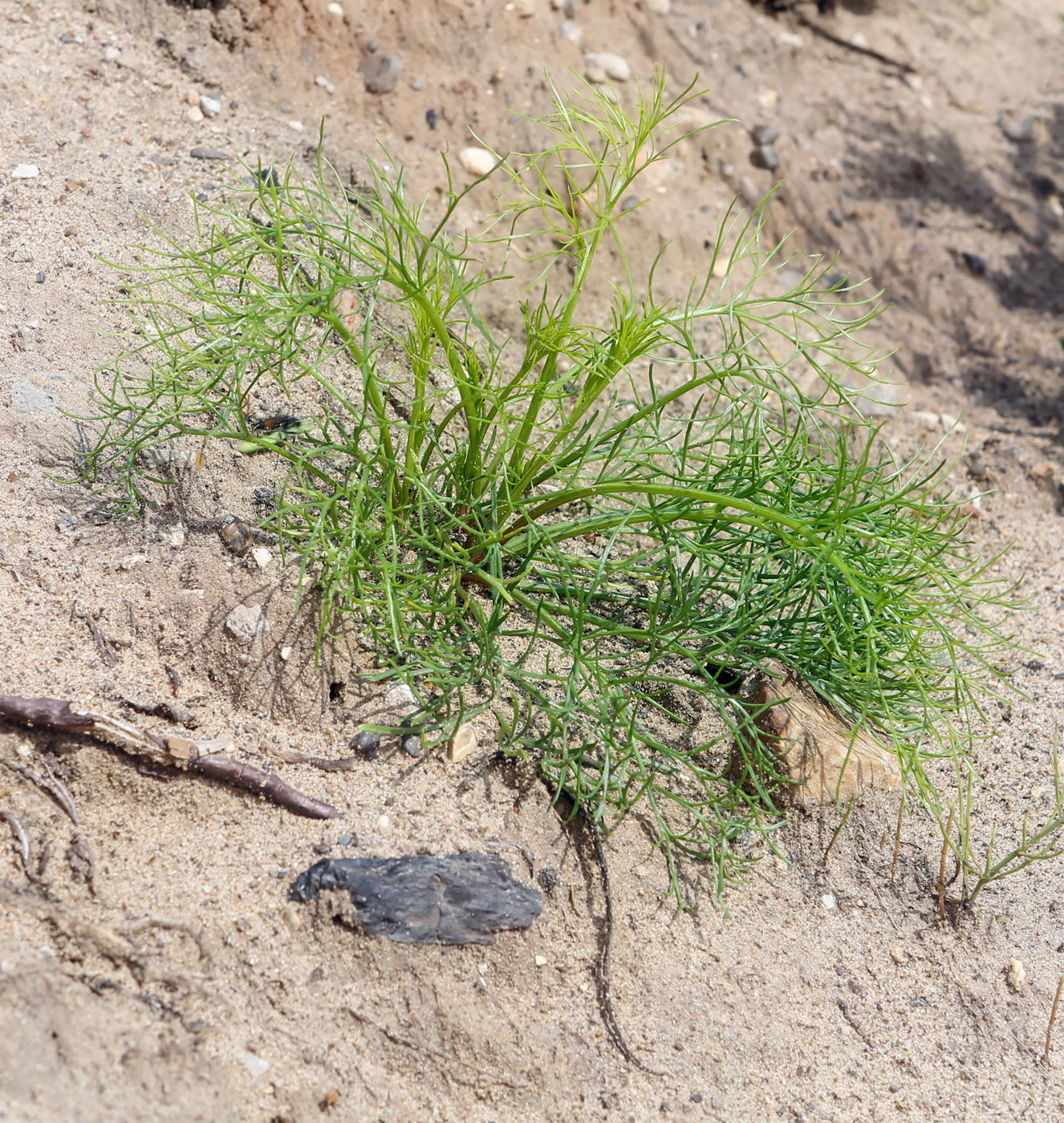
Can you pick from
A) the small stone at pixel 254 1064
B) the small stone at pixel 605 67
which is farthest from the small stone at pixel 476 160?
the small stone at pixel 254 1064

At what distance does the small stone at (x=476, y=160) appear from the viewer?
10.6 ft

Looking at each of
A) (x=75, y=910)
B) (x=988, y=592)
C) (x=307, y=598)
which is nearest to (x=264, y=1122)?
(x=75, y=910)

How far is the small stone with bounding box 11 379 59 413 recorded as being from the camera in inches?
84.6

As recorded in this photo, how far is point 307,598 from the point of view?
2055 mm

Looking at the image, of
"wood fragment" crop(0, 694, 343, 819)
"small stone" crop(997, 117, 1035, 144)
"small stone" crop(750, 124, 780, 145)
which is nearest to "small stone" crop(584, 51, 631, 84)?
"small stone" crop(750, 124, 780, 145)

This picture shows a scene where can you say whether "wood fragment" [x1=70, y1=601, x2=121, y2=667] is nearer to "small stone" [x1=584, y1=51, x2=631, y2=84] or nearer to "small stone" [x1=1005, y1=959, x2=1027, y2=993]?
"small stone" [x1=1005, y1=959, x2=1027, y2=993]

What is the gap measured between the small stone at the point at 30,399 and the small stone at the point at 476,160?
1.63 metres

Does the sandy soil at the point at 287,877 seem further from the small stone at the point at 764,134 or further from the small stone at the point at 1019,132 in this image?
the small stone at the point at 1019,132

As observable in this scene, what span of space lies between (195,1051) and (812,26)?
4.75 m

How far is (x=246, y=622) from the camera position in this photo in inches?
78.0

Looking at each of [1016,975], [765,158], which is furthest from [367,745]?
[765,158]

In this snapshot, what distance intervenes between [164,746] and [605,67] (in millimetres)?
3008

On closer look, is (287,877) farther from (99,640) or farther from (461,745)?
(99,640)

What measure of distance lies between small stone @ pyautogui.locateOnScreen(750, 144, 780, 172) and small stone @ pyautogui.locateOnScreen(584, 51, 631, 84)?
1.92 feet
